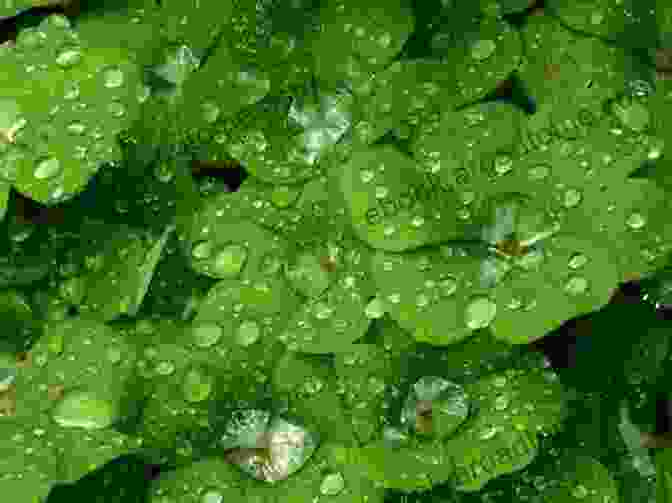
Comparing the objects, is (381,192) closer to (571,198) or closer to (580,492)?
(571,198)

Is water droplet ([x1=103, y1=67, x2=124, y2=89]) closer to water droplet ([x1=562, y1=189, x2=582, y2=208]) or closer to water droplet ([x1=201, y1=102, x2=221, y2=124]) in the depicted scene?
water droplet ([x1=201, y1=102, x2=221, y2=124])

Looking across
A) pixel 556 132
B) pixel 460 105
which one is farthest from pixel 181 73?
pixel 556 132

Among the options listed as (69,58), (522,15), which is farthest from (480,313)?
(69,58)

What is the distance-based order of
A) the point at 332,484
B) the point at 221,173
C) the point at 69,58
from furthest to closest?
the point at 221,173
the point at 69,58
the point at 332,484

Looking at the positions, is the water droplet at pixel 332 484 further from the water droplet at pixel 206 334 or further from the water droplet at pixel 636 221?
the water droplet at pixel 636 221

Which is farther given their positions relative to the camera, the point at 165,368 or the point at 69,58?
the point at 69,58

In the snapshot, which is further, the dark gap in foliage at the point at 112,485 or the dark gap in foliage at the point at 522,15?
the dark gap in foliage at the point at 522,15

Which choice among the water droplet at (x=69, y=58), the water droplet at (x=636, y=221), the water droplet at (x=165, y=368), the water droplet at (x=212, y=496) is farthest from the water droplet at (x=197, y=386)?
the water droplet at (x=636, y=221)
